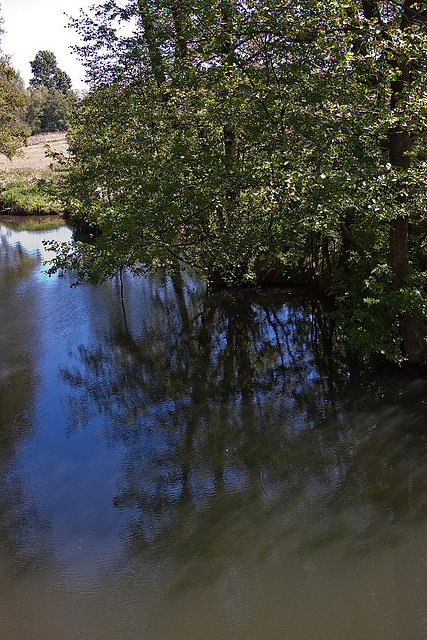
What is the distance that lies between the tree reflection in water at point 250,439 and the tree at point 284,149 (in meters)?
1.23

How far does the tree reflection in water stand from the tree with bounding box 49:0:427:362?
1228mm

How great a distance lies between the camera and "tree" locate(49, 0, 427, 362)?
789 cm

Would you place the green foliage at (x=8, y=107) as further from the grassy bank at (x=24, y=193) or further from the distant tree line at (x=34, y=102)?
the grassy bank at (x=24, y=193)

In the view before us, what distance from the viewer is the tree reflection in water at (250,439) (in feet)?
20.8

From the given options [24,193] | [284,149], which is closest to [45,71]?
[24,193]

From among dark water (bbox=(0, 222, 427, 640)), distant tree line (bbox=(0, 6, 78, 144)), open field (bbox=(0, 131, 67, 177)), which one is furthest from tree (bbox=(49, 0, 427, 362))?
open field (bbox=(0, 131, 67, 177))

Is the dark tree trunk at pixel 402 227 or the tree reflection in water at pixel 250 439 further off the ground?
the dark tree trunk at pixel 402 227

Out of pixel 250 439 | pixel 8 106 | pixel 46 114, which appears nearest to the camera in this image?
pixel 250 439

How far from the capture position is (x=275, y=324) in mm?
13523

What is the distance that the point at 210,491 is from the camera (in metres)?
7.19

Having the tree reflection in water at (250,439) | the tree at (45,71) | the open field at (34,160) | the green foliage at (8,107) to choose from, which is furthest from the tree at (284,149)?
the tree at (45,71)

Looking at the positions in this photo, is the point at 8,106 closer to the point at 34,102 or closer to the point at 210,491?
the point at 210,491

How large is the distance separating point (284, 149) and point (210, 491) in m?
5.32

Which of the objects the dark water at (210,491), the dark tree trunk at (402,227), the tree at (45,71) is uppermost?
the tree at (45,71)
